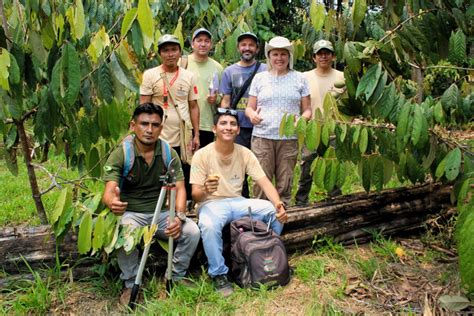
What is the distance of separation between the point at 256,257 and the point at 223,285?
0.89 ft

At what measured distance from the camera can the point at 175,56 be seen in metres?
3.81

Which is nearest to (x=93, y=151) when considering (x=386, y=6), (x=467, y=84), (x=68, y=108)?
(x=68, y=108)

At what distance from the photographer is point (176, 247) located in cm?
319

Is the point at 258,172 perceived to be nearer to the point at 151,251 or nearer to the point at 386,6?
the point at 151,251

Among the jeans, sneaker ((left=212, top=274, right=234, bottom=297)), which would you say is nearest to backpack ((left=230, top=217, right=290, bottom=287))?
sneaker ((left=212, top=274, right=234, bottom=297))

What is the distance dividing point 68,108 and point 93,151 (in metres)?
0.46

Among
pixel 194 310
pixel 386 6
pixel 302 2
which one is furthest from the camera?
pixel 302 2

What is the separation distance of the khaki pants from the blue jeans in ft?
1.77

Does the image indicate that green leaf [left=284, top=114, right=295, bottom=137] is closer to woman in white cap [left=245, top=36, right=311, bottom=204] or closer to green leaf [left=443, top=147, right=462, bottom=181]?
woman in white cap [left=245, top=36, right=311, bottom=204]

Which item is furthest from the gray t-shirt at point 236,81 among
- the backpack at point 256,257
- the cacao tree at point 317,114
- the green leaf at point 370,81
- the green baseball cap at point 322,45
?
the green leaf at point 370,81

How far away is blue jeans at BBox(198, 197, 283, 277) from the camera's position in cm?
316

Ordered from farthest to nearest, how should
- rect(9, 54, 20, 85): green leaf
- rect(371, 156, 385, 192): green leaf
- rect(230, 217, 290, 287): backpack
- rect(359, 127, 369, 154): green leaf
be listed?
1. rect(371, 156, 385, 192): green leaf
2. rect(230, 217, 290, 287): backpack
3. rect(359, 127, 369, 154): green leaf
4. rect(9, 54, 20, 85): green leaf

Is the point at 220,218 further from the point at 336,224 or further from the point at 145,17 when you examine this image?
the point at 145,17

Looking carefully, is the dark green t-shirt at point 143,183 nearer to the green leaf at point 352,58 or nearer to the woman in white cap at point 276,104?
the woman in white cap at point 276,104
